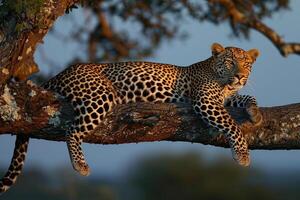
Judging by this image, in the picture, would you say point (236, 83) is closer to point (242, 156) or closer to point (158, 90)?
point (158, 90)

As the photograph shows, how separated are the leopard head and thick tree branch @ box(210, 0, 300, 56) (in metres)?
4.67

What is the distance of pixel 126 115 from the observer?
7.79 m

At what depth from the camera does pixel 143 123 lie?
7766 millimetres

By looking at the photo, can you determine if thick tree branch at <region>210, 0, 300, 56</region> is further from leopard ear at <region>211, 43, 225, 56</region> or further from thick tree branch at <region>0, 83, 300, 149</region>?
thick tree branch at <region>0, 83, 300, 149</region>

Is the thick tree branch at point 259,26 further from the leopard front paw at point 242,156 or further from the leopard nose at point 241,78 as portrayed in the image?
the leopard front paw at point 242,156

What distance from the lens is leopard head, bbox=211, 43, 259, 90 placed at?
337 inches

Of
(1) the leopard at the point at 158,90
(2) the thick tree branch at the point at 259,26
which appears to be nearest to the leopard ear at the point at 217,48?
(1) the leopard at the point at 158,90

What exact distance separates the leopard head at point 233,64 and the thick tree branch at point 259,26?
467 centimetres

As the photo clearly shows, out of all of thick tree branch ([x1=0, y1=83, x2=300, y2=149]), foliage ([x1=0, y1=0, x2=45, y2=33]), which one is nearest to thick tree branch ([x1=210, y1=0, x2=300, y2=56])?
thick tree branch ([x1=0, y1=83, x2=300, y2=149])

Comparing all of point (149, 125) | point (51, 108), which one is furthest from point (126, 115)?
point (51, 108)

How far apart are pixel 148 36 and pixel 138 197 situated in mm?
6572

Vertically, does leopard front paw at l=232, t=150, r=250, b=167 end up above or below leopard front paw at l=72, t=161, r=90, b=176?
above

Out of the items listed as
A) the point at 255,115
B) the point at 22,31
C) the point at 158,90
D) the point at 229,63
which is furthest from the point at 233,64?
the point at 22,31

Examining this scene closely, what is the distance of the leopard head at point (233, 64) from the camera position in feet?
28.1
